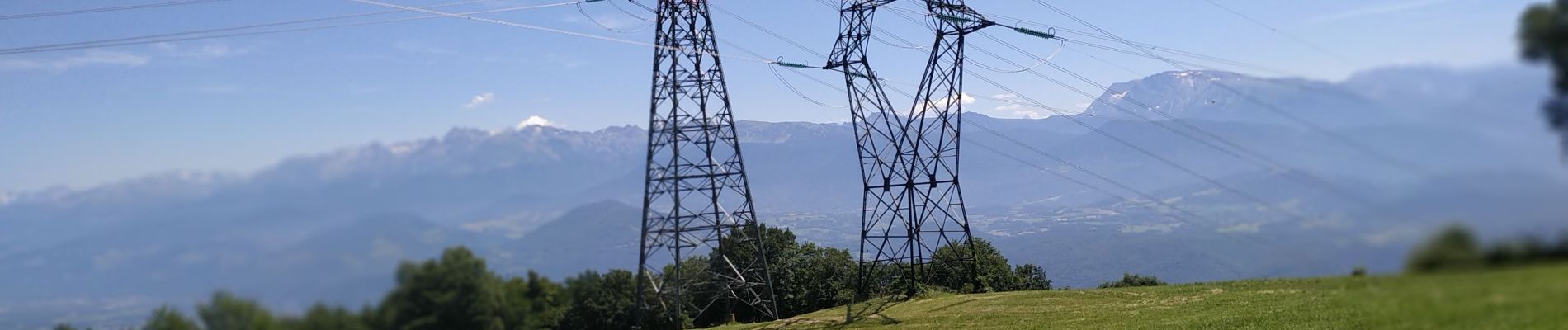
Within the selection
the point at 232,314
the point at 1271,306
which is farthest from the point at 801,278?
the point at 232,314

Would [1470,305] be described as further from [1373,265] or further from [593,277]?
[593,277]

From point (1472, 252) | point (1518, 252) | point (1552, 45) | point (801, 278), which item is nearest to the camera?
point (1518, 252)

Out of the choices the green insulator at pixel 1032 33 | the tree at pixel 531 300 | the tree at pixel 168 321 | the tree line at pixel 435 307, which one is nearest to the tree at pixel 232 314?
the tree line at pixel 435 307

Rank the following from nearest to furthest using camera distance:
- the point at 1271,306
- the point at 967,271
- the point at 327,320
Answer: the point at 327,320 < the point at 1271,306 < the point at 967,271

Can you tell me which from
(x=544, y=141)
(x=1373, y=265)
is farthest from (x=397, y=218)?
(x=1373, y=265)

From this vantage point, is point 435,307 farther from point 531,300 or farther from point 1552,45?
point 1552,45

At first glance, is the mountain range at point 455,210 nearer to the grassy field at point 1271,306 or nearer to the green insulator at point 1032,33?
the grassy field at point 1271,306

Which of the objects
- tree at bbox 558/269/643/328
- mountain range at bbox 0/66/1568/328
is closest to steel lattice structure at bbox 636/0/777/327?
tree at bbox 558/269/643/328
